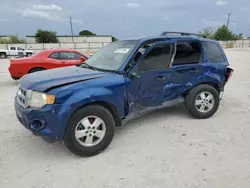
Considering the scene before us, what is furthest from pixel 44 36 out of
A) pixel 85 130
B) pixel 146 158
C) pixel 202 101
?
pixel 146 158

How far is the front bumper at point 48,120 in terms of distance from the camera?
9.06 ft

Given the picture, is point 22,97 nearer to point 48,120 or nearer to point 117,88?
point 48,120

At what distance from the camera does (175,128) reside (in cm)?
408

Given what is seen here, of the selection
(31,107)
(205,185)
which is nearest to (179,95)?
(205,185)

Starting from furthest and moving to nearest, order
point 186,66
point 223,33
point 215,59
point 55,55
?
point 223,33
point 55,55
point 215,59
point 186,66

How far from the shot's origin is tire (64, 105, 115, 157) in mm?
2912

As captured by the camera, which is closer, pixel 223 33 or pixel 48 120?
pixel 48 120

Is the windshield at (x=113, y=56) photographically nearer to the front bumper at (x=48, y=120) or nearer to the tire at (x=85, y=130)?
the tire at (x=85, y=130)

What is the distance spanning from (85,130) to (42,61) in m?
6.06

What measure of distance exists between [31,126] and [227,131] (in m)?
3.40

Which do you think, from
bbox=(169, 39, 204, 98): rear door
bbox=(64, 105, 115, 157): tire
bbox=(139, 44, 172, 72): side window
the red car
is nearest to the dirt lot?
bbox=(64, 105, 115, 157): tire

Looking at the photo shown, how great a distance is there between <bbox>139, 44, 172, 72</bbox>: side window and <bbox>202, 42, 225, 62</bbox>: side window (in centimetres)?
99

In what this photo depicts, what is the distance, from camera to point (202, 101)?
14.3ft

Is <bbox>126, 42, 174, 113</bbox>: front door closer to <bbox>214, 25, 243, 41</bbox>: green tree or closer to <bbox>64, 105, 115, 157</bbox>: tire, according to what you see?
<bbox>64, 105, 115, 157</bbox>: tire
